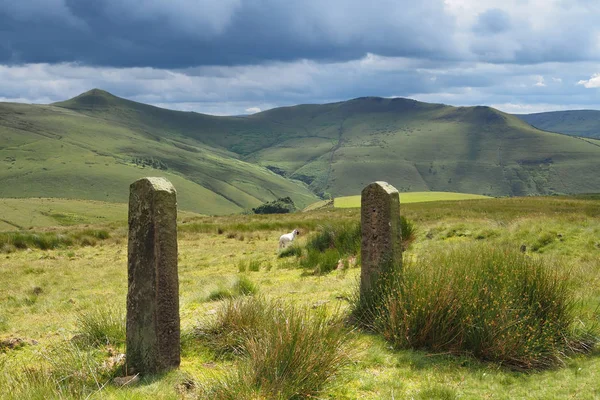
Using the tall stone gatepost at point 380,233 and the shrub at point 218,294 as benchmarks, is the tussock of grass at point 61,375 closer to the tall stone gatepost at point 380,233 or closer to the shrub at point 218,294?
the shrub at point 218,294

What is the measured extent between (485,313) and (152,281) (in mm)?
4825

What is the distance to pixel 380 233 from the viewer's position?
872 cm

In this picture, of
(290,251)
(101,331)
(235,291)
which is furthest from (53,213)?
(101,331)

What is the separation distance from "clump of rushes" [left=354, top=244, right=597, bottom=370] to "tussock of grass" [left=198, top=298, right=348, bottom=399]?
4.02 ft

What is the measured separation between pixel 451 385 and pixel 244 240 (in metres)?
23.1

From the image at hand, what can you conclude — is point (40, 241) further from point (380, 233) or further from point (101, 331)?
point (380, 233)

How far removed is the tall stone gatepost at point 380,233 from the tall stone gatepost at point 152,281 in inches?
139

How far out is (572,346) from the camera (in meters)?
7.50

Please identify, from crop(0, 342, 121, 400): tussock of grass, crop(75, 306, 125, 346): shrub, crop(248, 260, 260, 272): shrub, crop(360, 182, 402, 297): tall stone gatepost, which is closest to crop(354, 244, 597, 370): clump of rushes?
crop(360, 182, 402, 297): tall stone gatepost

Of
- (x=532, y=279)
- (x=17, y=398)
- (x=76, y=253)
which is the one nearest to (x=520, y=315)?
(x=532, y=279)

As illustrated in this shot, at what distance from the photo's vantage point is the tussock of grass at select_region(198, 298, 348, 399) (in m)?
Answer: 5.37

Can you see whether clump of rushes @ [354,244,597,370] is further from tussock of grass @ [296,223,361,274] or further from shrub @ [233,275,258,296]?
tussock of grass @ [296,223,361,274]

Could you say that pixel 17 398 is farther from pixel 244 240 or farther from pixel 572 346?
pixel 244 240

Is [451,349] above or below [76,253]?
above
